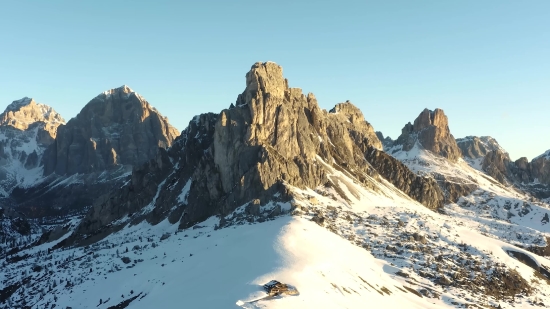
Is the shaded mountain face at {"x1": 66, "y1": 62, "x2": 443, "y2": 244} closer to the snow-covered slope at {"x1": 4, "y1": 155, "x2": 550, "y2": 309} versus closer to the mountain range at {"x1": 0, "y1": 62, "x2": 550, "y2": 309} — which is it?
the mountain range at {"x1": 0, "y1": 62, "x2": 550, "y2": 309}

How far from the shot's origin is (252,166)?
304 ft

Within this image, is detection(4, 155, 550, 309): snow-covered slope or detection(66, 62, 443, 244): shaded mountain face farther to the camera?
detection(66, 62, 443, 244): shaded mountain face

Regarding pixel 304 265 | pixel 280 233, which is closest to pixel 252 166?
pixel 280 233

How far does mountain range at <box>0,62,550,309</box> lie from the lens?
46281 mm

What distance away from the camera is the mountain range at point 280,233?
4628 centimetres

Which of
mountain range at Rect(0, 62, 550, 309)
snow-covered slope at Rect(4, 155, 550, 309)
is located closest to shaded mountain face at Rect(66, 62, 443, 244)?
mountain range at Rect(0, 62, 550, 309)

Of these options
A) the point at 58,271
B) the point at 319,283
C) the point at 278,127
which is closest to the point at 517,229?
the point at 278,127

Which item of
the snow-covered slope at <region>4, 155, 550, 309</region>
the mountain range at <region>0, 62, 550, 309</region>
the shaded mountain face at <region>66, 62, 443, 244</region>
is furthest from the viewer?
the shaded mountain face at <region>66, 62, 443, 244</region>

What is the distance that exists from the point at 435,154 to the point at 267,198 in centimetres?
13125

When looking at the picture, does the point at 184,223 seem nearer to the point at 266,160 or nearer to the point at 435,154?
the point at 266,160

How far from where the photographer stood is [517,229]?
11031 cm

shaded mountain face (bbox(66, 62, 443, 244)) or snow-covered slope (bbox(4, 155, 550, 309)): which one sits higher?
shaded mountain face (bbox(66, 62, 443, 244))

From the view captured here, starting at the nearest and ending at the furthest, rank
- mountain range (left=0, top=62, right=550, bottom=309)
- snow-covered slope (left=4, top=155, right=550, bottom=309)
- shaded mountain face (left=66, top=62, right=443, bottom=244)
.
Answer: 1. snow-covered slope (left=4, top=155, right=550, bottom=309)
2. mountain range (left=0, top=62, right=550, bottom=309)
3. shaded mountain face (left=66, top=62, right=443, bottom=244)

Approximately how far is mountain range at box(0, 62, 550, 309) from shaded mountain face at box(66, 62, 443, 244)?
39 cm
